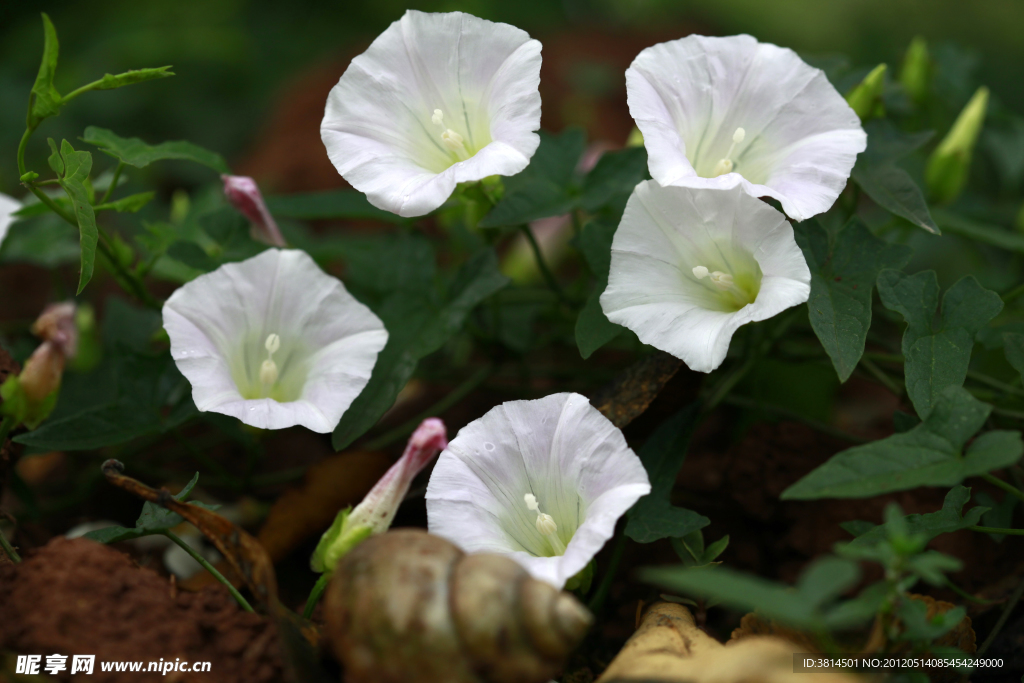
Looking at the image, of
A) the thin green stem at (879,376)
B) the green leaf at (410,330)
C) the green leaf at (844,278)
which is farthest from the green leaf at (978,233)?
the green leaf at (410,330)

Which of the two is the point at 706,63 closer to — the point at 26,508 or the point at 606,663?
the point at 606,663

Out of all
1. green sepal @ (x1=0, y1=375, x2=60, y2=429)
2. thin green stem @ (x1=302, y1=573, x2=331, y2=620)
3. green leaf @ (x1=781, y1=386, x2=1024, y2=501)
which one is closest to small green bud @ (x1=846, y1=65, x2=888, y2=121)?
green leaf @ (x1=781, y1=386, x2=1024, y2=501)

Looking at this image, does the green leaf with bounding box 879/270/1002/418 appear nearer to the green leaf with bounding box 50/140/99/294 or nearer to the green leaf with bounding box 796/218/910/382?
the green leaf with bounding box 796/218/910/382

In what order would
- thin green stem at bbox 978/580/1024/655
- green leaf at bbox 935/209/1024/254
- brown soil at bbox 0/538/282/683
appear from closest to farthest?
brown soil at bbox 0/538/282/683 < thin green stem at bbox 978/580/1024/655 < green leaf at bbox 935/209/1024/254

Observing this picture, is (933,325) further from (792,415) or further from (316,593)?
(316,593)

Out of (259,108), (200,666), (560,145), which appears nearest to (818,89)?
(560,145)

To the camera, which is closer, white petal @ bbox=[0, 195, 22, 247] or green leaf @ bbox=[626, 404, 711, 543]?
green leaf @ bbox=[626, 404, 711, 543]

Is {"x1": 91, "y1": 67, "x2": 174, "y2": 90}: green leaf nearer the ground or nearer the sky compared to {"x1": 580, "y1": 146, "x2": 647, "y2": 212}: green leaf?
nearer the sky
